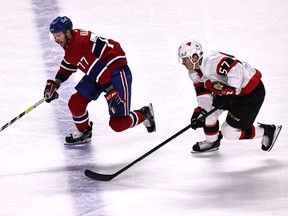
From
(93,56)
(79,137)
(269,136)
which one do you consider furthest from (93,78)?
(269,136)

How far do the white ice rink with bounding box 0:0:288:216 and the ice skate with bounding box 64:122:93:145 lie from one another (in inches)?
2.3

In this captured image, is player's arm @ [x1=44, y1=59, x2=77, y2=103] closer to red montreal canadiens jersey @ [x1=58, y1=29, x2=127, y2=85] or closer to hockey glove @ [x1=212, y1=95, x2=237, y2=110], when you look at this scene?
red montreal canadiens jersey @ [x1=58, y1=29, x2=127, y2=85]

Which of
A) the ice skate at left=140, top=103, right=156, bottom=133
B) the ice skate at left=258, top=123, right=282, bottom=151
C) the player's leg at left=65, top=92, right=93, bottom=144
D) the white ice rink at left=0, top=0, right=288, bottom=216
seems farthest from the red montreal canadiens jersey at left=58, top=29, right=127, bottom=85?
the ice skate at left=258, top=123, right=282, bottom=151

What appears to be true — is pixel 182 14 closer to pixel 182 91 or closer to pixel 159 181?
pixel 182 91

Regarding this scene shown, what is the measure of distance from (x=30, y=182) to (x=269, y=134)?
1.50m

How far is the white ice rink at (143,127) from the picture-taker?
4.43m

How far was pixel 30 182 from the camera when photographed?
472 cm

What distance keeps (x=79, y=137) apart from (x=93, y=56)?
0.61m

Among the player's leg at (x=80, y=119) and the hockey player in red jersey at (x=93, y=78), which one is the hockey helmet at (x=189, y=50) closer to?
the hockey player in red jersey at (x=93, y=78)

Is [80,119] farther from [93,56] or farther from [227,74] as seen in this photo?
[227,74]

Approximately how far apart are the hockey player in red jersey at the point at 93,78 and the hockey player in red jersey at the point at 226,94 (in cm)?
48

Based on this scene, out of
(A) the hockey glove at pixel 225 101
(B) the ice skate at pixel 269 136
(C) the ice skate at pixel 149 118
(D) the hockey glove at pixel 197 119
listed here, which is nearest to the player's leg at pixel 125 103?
(C) the ice skate at pixel 149 118

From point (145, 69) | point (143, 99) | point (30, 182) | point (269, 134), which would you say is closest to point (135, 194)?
point (30, 182)

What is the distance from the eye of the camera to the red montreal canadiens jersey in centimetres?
489
